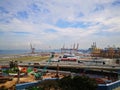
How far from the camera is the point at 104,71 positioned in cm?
6384

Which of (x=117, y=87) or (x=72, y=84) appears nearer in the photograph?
(x=72, y=84)

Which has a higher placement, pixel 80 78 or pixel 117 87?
pixel 80 78

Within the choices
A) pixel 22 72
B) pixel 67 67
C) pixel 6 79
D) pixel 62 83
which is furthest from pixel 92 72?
pixel 62 83

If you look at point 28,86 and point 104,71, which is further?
point 104,71

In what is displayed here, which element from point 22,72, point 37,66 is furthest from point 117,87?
point 37,66

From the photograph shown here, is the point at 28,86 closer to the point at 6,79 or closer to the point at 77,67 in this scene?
the point at 6,79

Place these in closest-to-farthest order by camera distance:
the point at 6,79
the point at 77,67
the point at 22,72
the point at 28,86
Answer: the point at 28,86 → the point at 6,79 → the point at 22,72 → the point at 77,67

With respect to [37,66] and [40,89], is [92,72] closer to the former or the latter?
[37,66]

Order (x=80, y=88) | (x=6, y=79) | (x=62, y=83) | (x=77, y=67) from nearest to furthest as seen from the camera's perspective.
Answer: (x=80, y=88)
(x=62, y=83)
(x=6, y=79)
(x=77, y=67)

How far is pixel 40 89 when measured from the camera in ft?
81.6

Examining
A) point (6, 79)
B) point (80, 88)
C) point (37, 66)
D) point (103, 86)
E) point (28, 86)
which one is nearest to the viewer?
point (80, 88)

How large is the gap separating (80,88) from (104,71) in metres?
43.1

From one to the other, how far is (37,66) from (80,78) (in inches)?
2350

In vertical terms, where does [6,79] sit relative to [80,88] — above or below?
below
